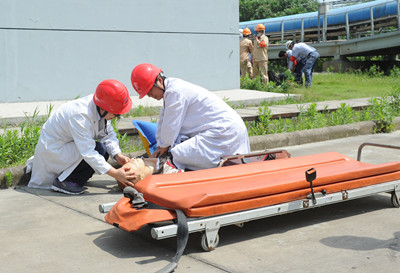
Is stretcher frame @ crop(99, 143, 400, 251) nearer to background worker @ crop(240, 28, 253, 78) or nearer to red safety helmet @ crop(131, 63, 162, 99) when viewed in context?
red safety helmet @ crop(131, 63, 162, 99)

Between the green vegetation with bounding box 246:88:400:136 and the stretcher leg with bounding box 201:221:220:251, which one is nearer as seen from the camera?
the stretcher leg with bounding box 201:221:220:251

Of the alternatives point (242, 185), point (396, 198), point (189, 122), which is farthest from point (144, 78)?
point (396, 198)

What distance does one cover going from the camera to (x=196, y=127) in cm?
507

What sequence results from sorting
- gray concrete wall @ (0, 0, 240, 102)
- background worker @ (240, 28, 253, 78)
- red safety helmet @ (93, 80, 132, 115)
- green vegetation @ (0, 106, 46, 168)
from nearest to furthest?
red safety helmet @ (93, 80, 132, 115), green vegetation @ (0, 106, 46, 168), gray concrete wall @ (0, 0, 240, 102), background worker @ (240, 28, 253, 78)

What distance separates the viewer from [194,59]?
1162cm

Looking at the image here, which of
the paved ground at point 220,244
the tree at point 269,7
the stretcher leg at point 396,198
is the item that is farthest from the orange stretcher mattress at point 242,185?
the tree at point 269,7

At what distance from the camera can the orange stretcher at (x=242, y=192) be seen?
3570 mm

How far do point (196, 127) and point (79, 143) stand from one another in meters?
1.06

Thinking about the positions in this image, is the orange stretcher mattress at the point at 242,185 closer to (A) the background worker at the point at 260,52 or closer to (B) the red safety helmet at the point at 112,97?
(B) the red safety helmet at the point at 112,97

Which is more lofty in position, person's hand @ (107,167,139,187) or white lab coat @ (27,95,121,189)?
white lab coat @ (27,95,121,189)

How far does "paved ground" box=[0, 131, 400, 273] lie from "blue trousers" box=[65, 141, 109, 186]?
333mm

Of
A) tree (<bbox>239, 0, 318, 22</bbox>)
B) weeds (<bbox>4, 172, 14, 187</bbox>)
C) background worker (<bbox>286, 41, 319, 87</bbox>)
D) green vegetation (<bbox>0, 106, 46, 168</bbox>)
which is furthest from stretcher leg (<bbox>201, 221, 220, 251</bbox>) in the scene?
tree (<bbox>239, 0, 318, 22</bbox>)

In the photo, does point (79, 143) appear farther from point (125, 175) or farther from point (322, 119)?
point (322, 119)

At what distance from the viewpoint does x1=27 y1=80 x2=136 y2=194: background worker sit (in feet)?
15.6
